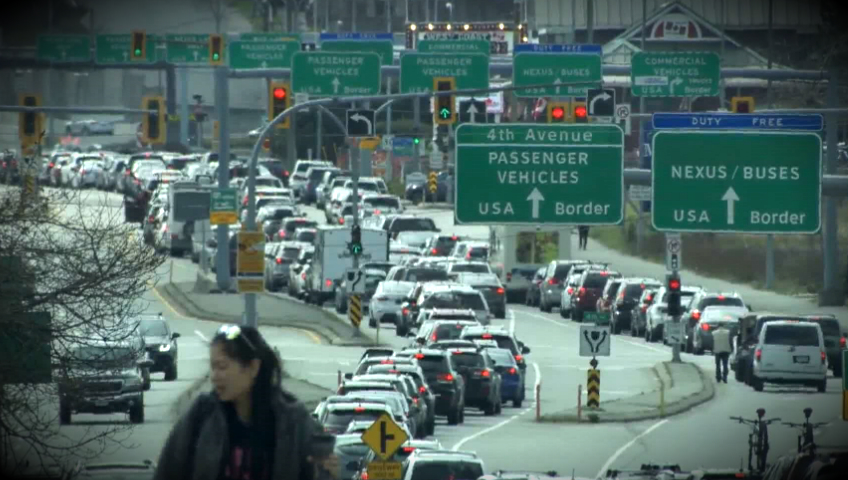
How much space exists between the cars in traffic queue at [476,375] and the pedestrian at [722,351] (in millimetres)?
6844

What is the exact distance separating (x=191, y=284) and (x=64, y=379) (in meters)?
42.0

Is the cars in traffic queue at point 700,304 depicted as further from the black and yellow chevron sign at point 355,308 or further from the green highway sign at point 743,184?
the green highway sign at point 743,184

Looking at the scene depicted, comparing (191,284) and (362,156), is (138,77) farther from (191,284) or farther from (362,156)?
(191,284)

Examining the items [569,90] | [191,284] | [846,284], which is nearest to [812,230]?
[569,90]

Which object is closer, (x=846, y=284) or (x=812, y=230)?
(x=812, y=230)

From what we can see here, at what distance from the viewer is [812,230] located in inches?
980

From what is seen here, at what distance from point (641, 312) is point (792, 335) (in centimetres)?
1498

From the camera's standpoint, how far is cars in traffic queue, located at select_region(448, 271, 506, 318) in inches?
2275

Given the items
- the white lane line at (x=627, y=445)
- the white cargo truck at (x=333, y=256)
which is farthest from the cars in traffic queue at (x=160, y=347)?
the white cargo truck at (x=333, y=256)

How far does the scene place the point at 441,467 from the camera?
69.9ft

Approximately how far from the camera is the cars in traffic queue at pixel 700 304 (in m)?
48.4

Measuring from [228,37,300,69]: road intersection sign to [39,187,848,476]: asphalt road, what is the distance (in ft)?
24.0

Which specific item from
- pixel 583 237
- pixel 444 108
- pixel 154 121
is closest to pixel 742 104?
pixel 444 108

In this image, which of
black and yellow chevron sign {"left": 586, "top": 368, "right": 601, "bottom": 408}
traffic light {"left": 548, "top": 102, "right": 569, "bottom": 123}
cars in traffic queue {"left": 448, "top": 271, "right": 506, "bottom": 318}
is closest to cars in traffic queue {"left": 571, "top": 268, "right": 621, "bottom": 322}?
cars in traffic queue {"left": 448, "top": 271, "right": 506, "bottom": 318}
